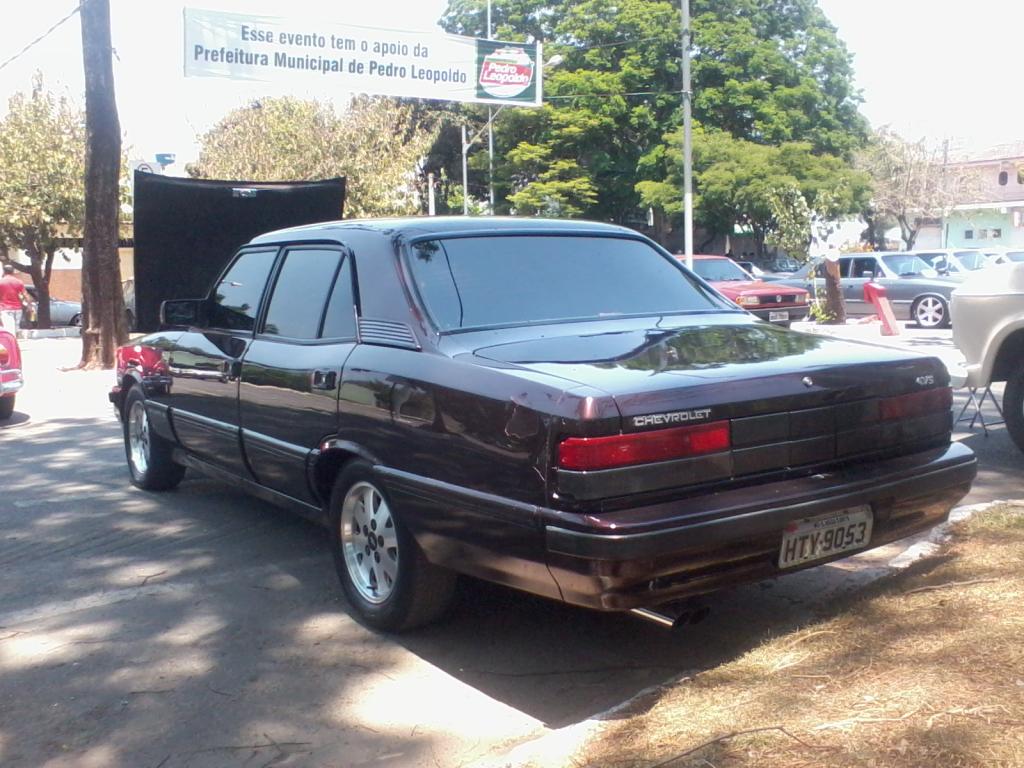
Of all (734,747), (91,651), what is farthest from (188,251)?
(734,747)

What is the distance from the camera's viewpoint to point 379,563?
15.5 ft

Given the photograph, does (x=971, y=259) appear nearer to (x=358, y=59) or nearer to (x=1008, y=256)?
(x=1008, y=256)

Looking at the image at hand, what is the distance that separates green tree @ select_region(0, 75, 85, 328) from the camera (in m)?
26.3

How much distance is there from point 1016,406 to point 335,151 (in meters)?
28.2

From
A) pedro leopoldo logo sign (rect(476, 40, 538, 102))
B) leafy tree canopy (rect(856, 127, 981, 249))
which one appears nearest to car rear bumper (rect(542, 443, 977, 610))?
pedro leopoldo logo sign (rect(476, 40, 538, 102))

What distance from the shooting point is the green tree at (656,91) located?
133 ft

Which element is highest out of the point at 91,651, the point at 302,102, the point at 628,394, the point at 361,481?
the point at 302,102

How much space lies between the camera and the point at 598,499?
3641mm

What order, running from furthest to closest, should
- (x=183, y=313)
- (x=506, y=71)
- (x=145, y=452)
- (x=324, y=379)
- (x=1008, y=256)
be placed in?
(x=506, y=71)
(x=1008, y=256)
(x=145, y=452)
(x=183, y=313)
(x=324, y=379)

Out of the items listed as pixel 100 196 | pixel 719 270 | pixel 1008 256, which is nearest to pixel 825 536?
pixel 100 196

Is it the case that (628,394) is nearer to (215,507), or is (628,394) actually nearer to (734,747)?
(734,747)

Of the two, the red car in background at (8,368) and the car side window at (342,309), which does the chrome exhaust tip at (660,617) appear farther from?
the red car in background at (8,368)

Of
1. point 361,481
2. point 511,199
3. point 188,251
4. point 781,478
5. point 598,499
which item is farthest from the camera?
point 511,199

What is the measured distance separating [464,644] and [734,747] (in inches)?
67.3
